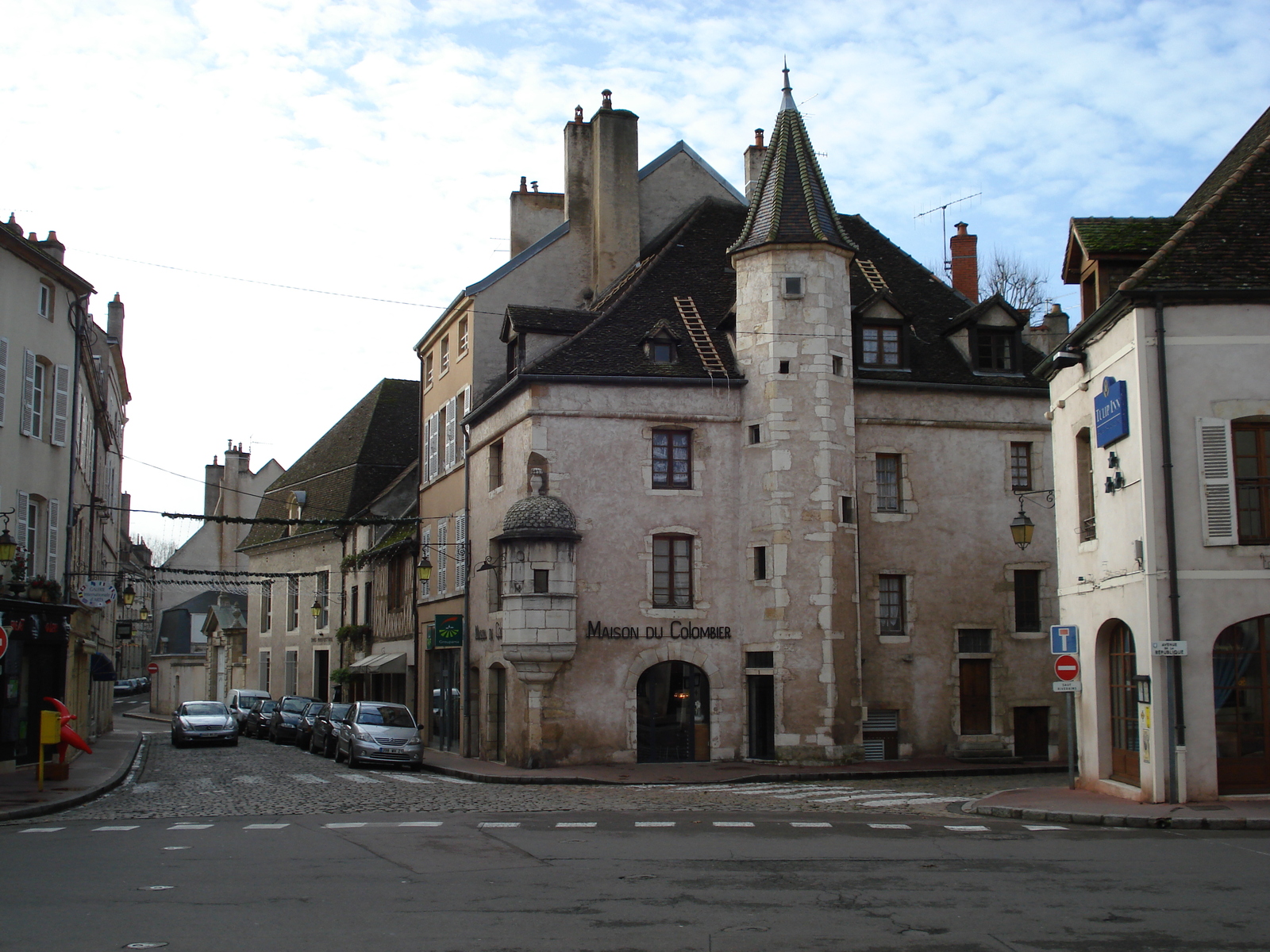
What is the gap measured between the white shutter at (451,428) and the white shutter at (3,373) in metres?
11.9

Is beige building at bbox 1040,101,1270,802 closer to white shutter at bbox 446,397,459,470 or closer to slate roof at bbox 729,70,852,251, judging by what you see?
slate roof at bbox 729,70,852,251

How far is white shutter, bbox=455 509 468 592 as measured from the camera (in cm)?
3150

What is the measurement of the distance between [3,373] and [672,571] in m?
13.5

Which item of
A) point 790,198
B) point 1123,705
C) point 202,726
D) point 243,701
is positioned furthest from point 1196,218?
point 243,701

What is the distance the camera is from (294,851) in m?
13.1

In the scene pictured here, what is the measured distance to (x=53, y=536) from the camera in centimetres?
2736

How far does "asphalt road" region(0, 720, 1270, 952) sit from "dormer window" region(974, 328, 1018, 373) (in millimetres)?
15029

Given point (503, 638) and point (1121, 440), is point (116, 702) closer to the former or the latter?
point (503, 638)

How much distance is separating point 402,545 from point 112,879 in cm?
2698

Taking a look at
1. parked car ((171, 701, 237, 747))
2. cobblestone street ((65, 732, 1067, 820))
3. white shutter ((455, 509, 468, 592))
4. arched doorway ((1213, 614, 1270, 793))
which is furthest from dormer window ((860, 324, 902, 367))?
parked car ((171, 701, 237, 747))

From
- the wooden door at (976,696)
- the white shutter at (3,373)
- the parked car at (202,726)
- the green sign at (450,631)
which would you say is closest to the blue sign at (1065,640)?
the wooden door at (976,696)

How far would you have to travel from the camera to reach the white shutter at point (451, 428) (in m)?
34.3

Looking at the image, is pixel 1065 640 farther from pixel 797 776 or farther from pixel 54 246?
pixel 54 246

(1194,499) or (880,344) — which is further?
(880,344)
